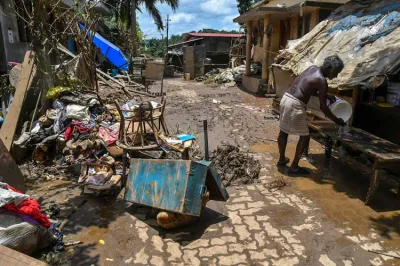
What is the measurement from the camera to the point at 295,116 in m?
4.69

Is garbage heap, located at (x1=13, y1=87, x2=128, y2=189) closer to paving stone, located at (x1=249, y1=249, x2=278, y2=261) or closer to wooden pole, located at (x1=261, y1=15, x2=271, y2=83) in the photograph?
paving stone, located at (x1=249, y1=249, x2=278, y2=261)

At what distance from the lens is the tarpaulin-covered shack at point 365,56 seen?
5020 millimetres

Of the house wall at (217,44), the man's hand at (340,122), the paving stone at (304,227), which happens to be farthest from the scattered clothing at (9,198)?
the house wall at (217,44)

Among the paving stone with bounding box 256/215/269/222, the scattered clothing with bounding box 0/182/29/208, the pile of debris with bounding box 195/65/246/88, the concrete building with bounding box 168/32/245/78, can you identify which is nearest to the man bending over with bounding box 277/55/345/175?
the paving stone with bounding box 256/215/269/222

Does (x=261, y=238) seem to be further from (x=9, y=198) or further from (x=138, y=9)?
(x=138, y=9)

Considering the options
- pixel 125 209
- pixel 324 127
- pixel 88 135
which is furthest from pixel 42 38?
pixel 324 127

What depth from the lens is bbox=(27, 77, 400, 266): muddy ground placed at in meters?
3.12

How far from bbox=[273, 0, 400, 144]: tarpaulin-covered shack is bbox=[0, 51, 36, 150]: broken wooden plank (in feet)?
18.8

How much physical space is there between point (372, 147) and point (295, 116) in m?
1.10

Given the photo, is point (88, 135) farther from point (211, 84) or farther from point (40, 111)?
point (211, 84)

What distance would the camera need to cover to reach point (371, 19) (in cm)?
620

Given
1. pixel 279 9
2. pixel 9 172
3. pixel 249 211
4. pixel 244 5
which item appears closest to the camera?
pixel 249 211

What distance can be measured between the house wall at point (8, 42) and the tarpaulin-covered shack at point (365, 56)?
6.97 meters

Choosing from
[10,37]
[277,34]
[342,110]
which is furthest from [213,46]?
[342,110]
